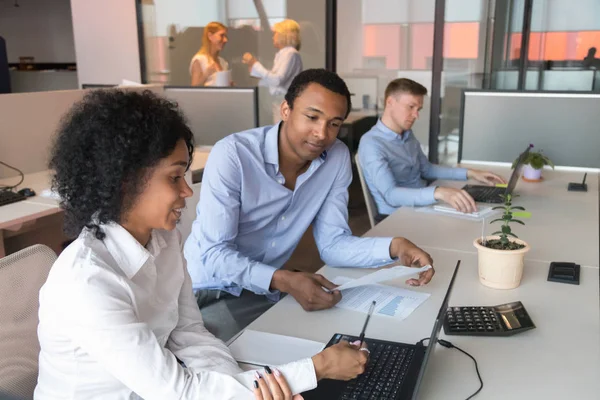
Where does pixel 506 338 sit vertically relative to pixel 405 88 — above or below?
below

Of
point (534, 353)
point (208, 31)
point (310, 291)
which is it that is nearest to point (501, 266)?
point (534, 353)

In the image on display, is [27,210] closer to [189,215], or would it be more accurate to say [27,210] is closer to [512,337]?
[189,215]

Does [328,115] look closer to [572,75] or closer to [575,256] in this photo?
[575,256]

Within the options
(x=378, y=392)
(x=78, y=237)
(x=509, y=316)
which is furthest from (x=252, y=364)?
(x=509, y=316)

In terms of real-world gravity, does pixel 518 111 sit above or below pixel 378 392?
above

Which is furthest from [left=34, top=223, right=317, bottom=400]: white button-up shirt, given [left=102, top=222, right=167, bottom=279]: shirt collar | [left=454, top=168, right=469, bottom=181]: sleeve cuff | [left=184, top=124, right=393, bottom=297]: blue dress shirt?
[left=454, top=168, right=469, bottom=181]: sleeve cuff

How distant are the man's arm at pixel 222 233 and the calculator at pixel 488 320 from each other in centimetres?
50

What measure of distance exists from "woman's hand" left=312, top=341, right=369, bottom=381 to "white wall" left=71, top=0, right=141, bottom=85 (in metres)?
5.06

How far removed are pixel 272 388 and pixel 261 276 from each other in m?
0.63

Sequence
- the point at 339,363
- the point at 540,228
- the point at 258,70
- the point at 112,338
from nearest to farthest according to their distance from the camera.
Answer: the point at 112,338 → the point at 339,363 → the point at 540,228 → the point at 258,70

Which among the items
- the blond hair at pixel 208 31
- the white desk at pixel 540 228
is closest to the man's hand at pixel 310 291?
the white desk at pixel 540 228

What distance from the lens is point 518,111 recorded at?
3336mm

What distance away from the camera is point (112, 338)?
2.75 feet

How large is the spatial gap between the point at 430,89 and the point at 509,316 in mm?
3512
